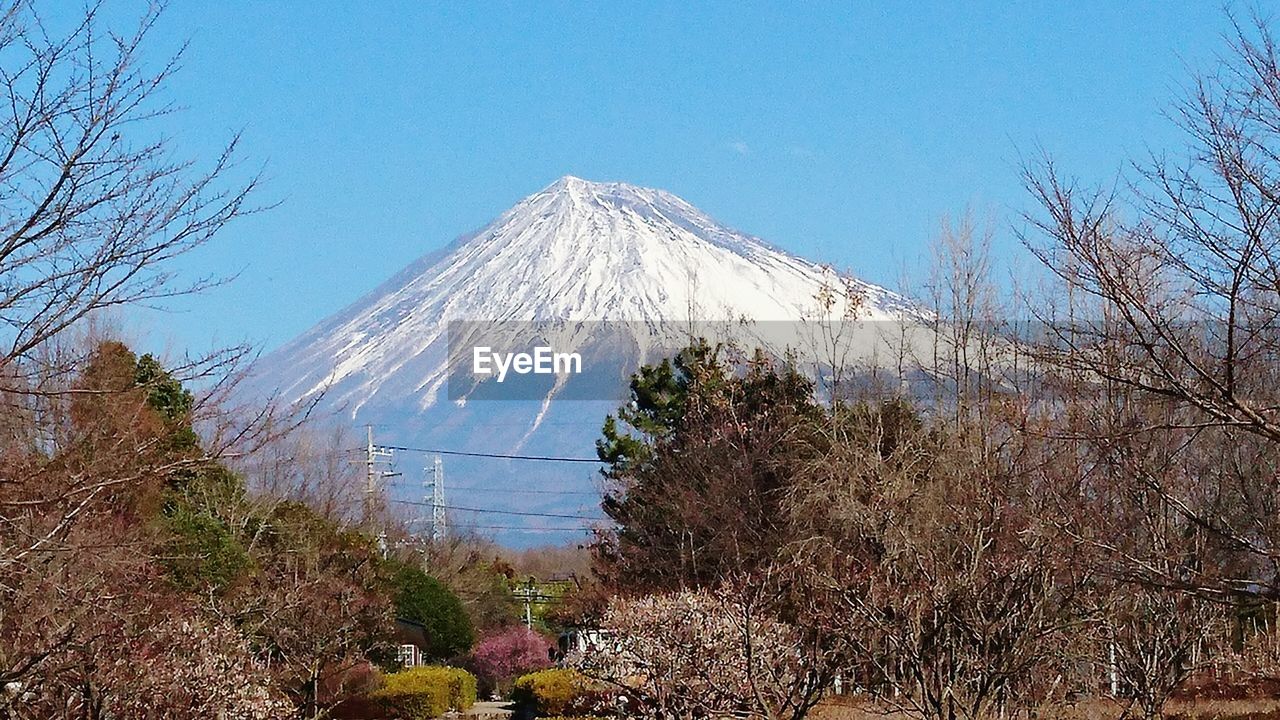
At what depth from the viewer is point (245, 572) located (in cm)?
1967

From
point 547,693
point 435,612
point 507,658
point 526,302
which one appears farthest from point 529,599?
point 526,302

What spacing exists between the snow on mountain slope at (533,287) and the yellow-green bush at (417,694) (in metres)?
73.6

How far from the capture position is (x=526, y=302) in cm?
11775

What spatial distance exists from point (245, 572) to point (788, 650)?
35.1 ft

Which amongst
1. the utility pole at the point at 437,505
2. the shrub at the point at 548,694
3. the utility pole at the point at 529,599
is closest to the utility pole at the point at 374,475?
the utility pole at the point at 437,505

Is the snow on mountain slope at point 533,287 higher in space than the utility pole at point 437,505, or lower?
higher

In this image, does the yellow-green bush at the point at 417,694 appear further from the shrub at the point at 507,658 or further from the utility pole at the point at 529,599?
the utility pole at the point at 529,599

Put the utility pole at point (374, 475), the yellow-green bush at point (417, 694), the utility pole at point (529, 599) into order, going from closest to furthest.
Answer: the yellow-green bush at point (417, 694)
the utility pole at point (374, 475)
the utility pole at point (529, 599)

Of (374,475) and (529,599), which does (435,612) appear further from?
(529,599)

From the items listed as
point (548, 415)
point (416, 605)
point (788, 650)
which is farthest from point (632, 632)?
point (548, 415)

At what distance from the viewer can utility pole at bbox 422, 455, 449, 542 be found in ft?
172

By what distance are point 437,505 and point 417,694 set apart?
102 feet

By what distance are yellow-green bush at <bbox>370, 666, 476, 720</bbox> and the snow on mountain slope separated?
241 feet

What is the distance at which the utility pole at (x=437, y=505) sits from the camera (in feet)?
172
